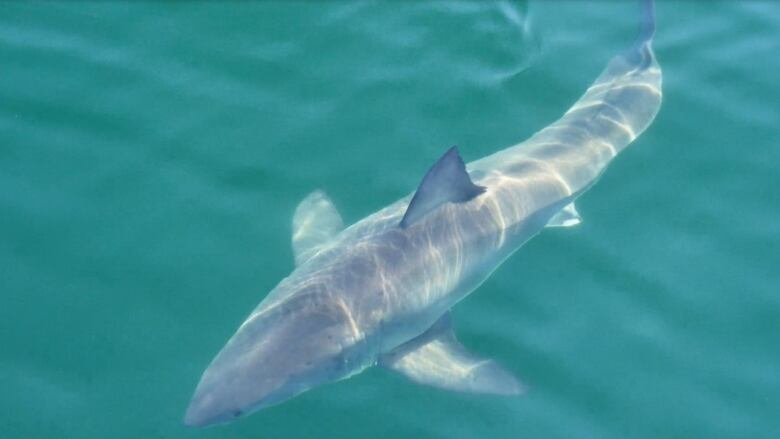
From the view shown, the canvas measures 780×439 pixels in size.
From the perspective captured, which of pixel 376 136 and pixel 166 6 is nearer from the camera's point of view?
pixel 376 136

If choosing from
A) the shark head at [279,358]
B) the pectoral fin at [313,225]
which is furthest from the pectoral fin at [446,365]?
the pectoral fin at [313,225]

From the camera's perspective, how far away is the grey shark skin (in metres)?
6.71

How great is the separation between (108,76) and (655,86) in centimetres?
626

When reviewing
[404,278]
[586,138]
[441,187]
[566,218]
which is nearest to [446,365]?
[404,278]

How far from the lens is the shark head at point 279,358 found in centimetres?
640

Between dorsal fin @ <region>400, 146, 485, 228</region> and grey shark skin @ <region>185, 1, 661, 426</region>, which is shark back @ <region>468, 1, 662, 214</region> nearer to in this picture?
grey shark skin @ <region>185, 1, 661, 426</region>

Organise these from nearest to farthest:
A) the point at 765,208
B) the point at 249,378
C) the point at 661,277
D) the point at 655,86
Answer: the point at 249,378 → the point at 661,277 → the point at 765,208 → the point at 655,86

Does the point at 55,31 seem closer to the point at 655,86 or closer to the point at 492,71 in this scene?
the point at 492,71

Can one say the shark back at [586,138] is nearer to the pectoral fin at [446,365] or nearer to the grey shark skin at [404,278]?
the grey shark skin at [404,278]

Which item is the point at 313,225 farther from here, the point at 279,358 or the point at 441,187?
the point at 279,358

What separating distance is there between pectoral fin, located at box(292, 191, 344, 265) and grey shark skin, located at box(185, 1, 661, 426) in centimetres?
1

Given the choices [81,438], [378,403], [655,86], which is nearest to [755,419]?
[378,403]

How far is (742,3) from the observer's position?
11828mm

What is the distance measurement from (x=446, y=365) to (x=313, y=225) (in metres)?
1.91
